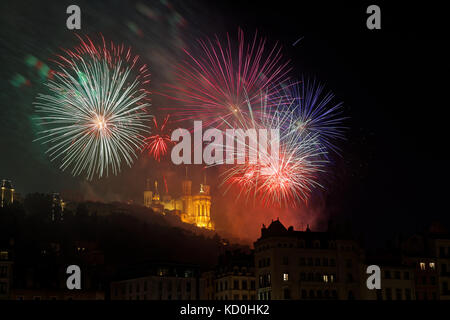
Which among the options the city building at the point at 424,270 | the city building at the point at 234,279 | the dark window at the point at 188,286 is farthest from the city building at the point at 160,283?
the city building at the point at 424,270

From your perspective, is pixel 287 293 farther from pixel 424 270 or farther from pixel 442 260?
pixel 442 260

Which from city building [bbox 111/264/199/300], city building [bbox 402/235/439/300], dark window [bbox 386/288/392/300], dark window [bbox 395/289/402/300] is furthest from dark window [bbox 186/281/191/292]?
city building [bbox 402/235/439/300]

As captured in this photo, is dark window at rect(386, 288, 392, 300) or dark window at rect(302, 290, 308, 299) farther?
dark window at rect(386, 288, 392, 300)

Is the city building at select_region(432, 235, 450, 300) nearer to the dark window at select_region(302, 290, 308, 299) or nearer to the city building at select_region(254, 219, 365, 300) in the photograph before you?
the city building at select_region(254, 219, 365, 300)

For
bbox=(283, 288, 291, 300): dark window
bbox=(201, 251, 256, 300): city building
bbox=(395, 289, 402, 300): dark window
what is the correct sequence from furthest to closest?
bbox=(201, 251, 256, 300): city building → bbox=(395, 289, 402, 300): dark window → bbox=(283, 288, 291, 300): dark window

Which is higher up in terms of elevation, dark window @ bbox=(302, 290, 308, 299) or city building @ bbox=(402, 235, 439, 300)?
city building @ bbox=(402, 235, 439, 300)
